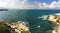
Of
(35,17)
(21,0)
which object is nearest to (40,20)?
(35,17)

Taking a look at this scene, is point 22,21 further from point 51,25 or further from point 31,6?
point 51,25

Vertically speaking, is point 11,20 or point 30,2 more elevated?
point 30,2

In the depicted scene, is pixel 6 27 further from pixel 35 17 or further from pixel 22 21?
pixel 35 17

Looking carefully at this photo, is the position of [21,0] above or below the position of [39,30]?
above

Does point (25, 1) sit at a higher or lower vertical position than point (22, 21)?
higher

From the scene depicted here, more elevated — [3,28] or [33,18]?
[33,18]

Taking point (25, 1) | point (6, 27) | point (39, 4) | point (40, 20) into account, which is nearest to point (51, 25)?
point (40, 20)

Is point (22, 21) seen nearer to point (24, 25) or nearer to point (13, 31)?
point (24, 25)

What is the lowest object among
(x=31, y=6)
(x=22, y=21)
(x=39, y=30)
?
(x=39, y=30)
